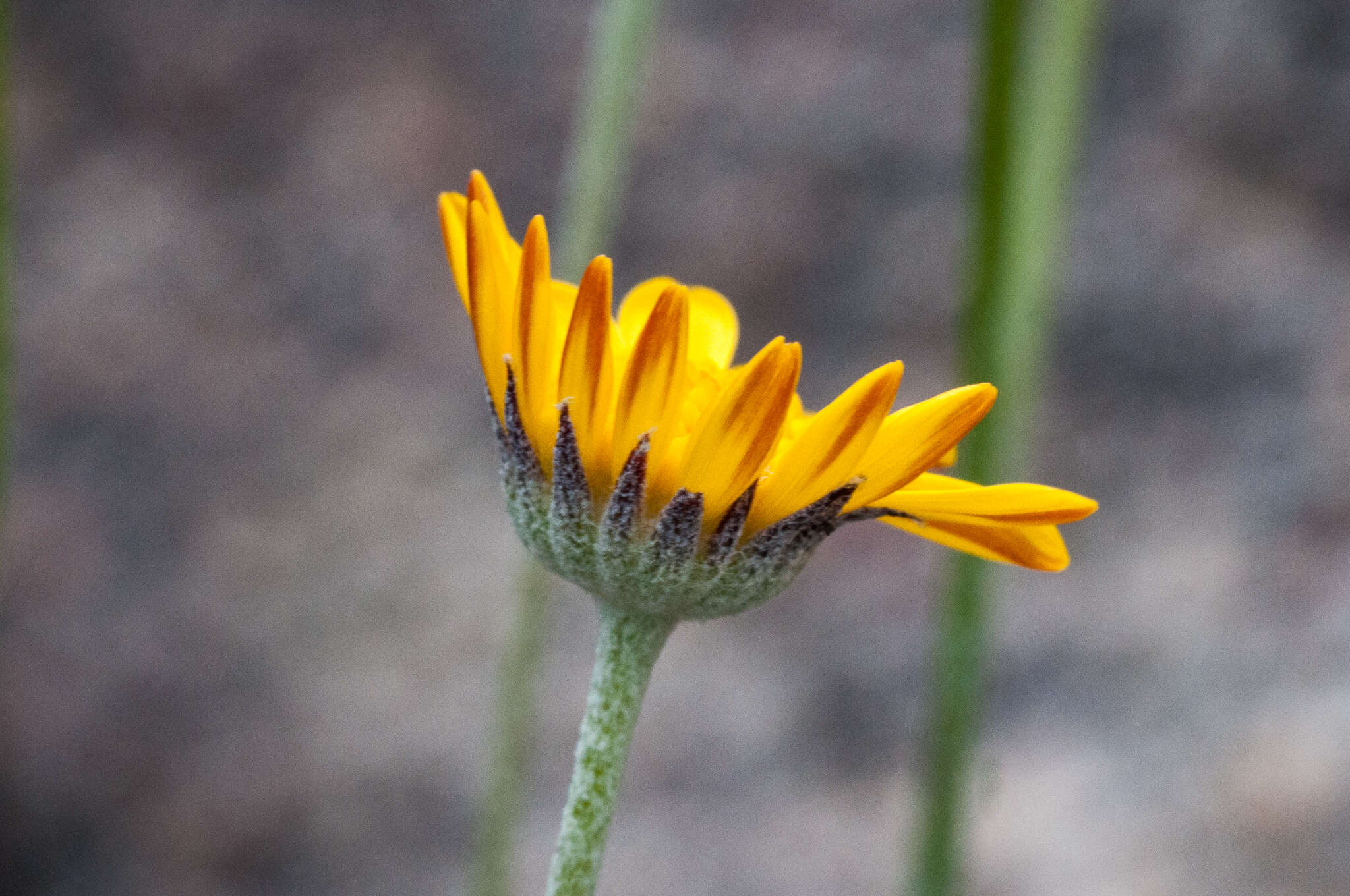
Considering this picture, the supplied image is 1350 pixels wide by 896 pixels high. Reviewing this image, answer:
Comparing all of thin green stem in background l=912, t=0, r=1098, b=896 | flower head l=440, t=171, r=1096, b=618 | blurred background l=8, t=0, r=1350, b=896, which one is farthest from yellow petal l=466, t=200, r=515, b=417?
blurred background l=8, t=0, r=1350, b=896

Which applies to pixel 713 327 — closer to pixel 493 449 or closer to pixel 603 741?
pixel 603 741

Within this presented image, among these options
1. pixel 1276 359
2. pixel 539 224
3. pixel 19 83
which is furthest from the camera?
pixel 19 83

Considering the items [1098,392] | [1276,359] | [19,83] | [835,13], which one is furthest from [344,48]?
[1276,359]

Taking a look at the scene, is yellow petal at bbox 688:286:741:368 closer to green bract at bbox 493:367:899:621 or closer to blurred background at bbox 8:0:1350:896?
green bract at bbox 493:367:899:621

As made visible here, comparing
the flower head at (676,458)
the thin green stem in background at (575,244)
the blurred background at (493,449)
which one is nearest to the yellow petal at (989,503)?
the flower head at (676,458)

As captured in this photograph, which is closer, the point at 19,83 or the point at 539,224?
the point at 539,224

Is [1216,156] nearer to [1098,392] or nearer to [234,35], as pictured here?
[1098,392]

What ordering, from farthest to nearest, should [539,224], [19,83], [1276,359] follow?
[19,83]
[1276,359]
[539,224]
